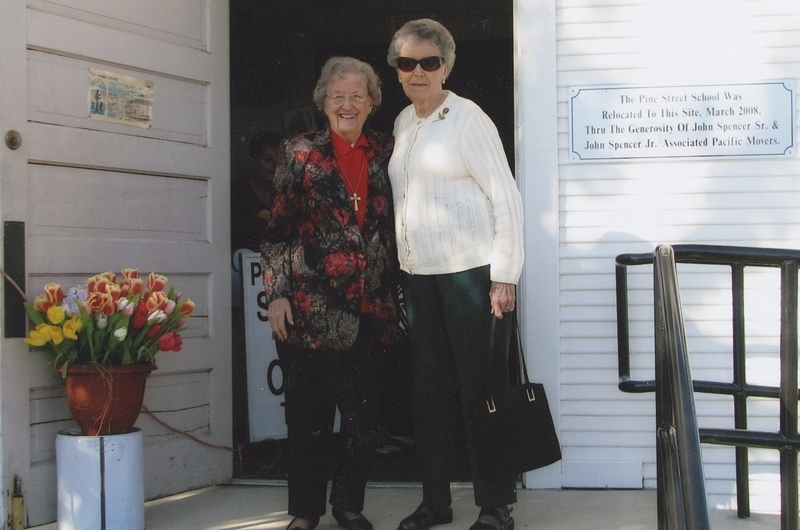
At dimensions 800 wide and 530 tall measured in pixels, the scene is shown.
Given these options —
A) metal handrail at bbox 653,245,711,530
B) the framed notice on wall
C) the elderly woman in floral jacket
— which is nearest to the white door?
the elderly woman in floral jacket

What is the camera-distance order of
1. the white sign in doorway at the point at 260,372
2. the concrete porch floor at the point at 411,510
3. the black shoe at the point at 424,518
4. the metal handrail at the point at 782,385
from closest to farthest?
the metal handrail at the point at 782,385 → the black shoe at the point at 424,518 → the concrete porch floor at the point at 411,510 → the white sign in doorway at the point at 260,372

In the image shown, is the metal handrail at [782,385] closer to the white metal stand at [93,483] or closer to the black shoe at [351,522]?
the black shoe at [351,522]

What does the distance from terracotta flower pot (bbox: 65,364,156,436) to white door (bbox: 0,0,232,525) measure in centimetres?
21

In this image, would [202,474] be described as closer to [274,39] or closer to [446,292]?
[446,292]

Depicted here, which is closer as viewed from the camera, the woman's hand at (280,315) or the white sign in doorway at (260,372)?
the woman's hand at (280,315)

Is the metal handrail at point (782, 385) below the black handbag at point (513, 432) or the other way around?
the other way around

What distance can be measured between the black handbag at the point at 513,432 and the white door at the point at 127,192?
145cm

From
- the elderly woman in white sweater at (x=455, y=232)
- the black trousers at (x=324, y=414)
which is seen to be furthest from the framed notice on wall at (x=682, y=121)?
the black trousers at (x=324, y=414)

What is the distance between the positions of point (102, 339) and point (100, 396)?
0.20 meters

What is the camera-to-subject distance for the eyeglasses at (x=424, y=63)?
3170 millimetres

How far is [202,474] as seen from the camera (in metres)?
4.01

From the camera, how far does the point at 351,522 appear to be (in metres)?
3.29

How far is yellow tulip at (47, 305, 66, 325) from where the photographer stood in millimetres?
3072

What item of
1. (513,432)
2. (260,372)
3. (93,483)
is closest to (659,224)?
(513,432)
